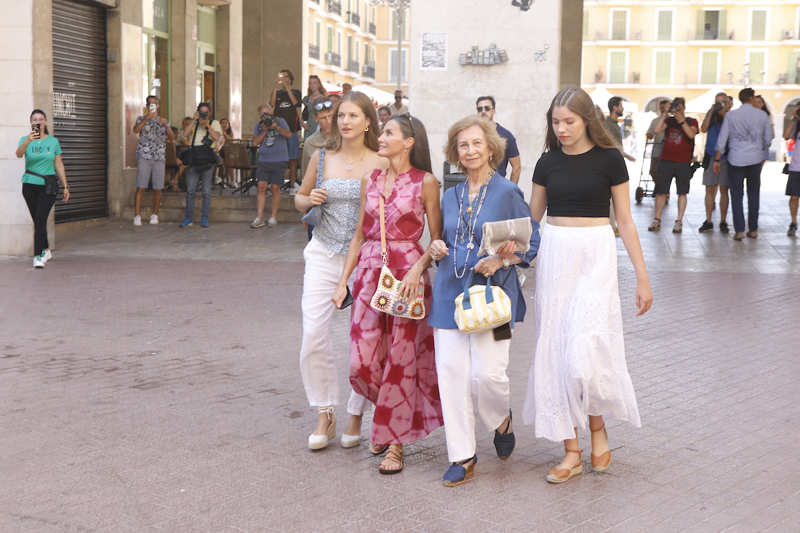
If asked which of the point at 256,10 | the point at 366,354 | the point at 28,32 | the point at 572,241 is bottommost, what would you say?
the point at 366,354

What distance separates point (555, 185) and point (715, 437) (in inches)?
67.3

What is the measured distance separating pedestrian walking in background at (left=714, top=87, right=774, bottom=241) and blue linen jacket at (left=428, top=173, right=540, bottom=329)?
1064 cm

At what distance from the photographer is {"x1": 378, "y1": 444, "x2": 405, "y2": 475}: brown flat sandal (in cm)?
503

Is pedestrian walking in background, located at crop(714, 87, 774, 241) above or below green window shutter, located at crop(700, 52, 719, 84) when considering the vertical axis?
below

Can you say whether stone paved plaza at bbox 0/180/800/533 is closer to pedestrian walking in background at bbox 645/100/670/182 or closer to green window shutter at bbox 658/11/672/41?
pedestrian walking in background at bbox 645/100/670/182

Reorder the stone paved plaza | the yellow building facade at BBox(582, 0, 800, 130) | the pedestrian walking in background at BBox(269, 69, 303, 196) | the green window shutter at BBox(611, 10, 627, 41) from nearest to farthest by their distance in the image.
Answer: the stone paved plaza → the pedestrian walking in background at BBox(269, 69, 303, 196) → the yellow building facade at BBox(582, 0, 800, 130) → the green window shutter at BBox(611, 10, 627, 41)

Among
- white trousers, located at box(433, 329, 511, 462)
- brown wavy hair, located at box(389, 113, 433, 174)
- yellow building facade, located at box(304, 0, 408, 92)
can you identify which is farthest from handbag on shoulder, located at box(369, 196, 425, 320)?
yellow building facade, located at box(304, 0, 408, 92)

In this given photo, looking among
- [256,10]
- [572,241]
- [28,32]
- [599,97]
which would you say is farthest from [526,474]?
[599,97]

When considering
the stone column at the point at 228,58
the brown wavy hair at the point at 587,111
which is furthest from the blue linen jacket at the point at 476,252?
the stone column at the point at 228,58

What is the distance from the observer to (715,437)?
5.63 meters

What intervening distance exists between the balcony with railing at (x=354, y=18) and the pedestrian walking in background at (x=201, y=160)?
51.9 m

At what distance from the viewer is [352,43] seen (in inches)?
2685

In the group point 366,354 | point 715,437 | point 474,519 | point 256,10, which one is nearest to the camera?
point 474,519

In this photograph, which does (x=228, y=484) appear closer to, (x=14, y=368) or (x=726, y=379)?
(x=14, y=368)
